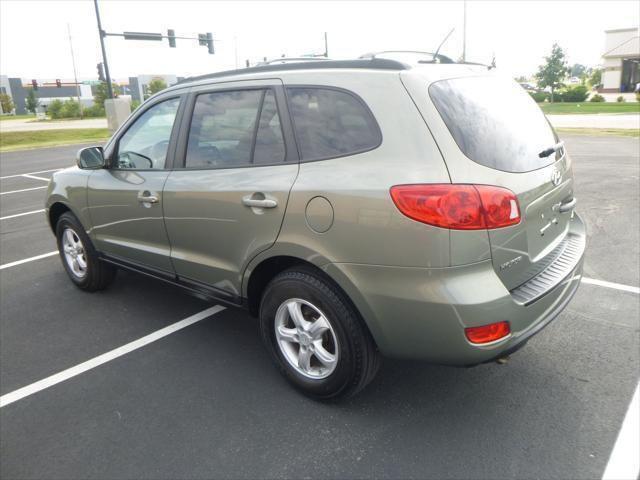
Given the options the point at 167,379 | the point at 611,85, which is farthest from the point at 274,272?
the point at 611,85

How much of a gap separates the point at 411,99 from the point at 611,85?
67.5 meters

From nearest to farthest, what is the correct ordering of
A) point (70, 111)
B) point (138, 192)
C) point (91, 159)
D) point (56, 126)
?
1. point (138, 192)
2. point (91, 159)
3. point (56, 126)
4. point (70, 111)

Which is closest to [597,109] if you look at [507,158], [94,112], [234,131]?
[507,158]

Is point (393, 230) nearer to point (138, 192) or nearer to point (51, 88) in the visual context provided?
point (138, 192)

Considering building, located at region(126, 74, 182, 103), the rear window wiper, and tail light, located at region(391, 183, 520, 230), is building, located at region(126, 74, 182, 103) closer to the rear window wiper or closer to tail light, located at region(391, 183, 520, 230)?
the rear window wiper

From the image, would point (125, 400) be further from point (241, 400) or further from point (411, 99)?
point (411, 99)

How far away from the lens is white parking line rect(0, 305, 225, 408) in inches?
126

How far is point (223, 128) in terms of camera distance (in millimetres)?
3271

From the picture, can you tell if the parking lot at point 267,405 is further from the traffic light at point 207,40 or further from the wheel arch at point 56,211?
the traffic light at point 207,40

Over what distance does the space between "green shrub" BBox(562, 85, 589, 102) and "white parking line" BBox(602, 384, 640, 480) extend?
4933cm

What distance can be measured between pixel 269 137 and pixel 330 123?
44cm

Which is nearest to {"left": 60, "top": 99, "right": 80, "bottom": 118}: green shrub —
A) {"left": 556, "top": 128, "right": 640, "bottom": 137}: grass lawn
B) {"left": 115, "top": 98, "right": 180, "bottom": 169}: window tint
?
{"left": 556, "top": 128, "right": 640, "bottom": 137}: grass lawn

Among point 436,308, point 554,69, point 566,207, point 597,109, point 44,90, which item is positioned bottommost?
point 597,109

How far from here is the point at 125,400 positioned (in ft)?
10.1
